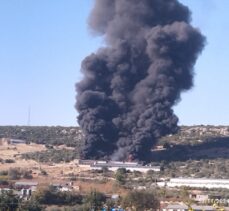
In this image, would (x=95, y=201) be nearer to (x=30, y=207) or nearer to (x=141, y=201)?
(x=141, y=201)

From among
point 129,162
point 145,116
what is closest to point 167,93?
point 145,116

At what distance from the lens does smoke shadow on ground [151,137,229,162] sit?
6369 centimetres

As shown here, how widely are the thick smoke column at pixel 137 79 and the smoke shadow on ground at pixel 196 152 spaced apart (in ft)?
8.97

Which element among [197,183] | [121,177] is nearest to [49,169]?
[121,177]

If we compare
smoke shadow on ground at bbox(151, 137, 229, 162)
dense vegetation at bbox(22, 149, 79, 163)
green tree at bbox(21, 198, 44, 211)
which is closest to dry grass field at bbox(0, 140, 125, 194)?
dense vegetation at bbox(22, 149, 79, 163)

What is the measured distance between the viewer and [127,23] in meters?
68.2

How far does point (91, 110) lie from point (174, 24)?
12.3m

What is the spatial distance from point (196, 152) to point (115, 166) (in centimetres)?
1019

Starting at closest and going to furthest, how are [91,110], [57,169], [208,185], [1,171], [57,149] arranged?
[208,185] < [1,171] < [57,169] < [91,110] < [57,149]

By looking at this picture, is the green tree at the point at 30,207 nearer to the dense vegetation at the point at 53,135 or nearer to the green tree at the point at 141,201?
the green tree at the point at 141,201

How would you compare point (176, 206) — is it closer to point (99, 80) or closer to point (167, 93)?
point (167, 93)

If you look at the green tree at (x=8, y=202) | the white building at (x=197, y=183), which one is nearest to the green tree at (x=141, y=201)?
the green tree at (x=8, y=202)

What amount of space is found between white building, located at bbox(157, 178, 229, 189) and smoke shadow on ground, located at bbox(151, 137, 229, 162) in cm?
1153

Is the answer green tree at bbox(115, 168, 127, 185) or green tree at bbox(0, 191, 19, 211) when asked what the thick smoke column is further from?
green tree at bbox(0, 191, 19, 211)
